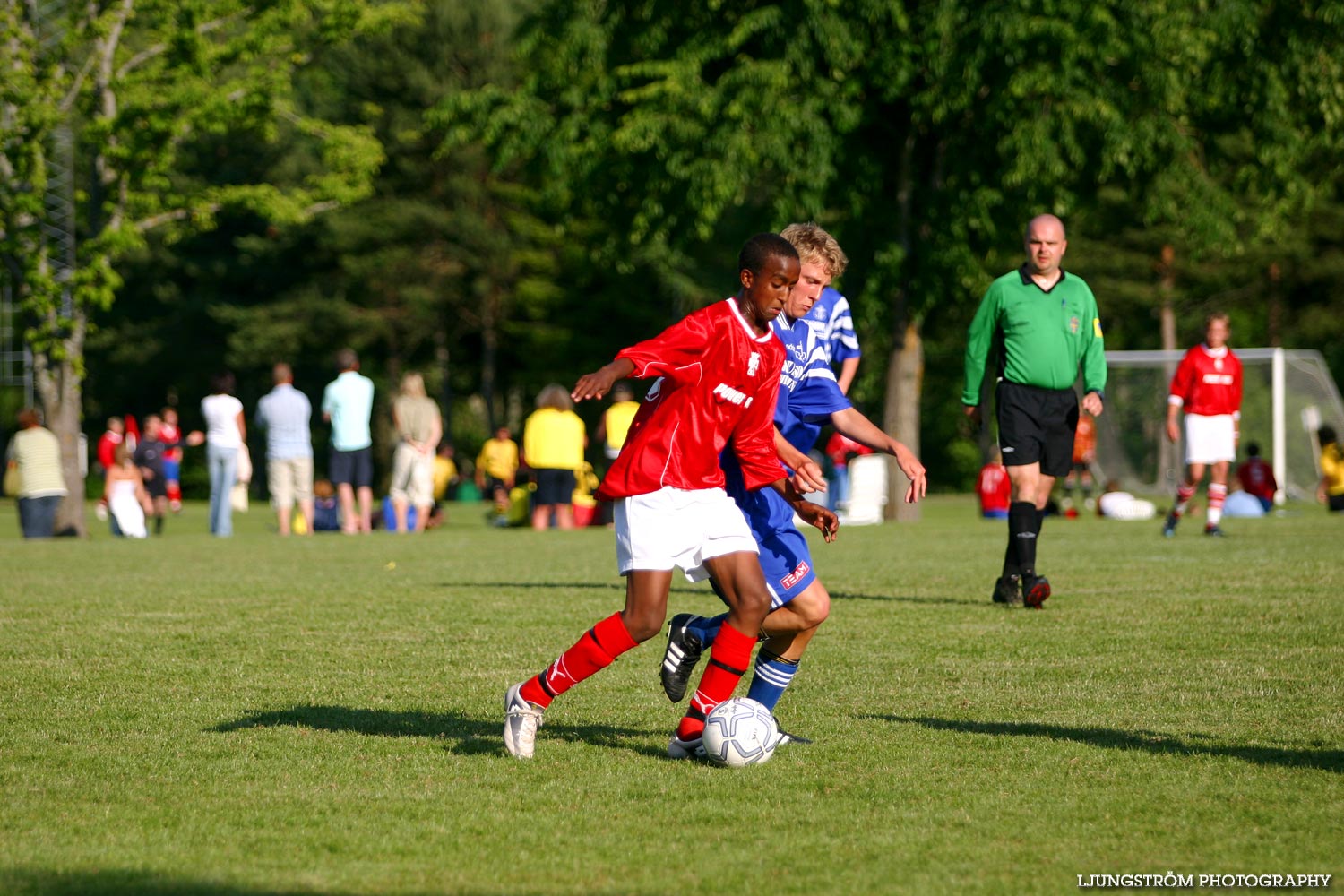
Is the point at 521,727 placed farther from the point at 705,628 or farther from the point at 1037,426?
the point at 1037,426

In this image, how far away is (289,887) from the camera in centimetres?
374

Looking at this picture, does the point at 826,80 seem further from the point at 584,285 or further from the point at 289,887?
the point at 584,285

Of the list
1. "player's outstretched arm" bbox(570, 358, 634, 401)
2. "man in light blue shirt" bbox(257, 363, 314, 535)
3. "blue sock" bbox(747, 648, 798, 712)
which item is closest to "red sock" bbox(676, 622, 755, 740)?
"blue sock" bbox(747, 648, 798, 712)

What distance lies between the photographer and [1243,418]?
34.6 meters

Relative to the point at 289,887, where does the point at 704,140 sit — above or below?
above

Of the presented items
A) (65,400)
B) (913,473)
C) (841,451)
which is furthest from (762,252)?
(841,451)

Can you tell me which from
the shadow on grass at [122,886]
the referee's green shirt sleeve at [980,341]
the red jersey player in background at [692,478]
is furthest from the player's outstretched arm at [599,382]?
the referee's green shirt sleeve at [980,341]

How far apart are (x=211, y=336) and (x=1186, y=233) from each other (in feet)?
125

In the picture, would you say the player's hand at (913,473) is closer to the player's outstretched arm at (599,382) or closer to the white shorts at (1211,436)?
the player's outstretched arm at (599,382)

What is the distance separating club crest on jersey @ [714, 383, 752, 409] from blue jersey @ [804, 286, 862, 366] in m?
1.00

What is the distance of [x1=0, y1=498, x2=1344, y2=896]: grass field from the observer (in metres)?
3.96

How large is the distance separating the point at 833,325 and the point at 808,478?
275 centimetres

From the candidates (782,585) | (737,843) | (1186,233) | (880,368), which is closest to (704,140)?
(1186,233)

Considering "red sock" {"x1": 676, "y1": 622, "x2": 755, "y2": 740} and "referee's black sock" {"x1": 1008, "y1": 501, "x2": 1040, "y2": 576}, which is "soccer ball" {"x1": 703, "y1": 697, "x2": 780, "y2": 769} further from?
"referee's black sock" {"x1": 1008, "y1": 501, "x2": 1040, "y2": 576}
